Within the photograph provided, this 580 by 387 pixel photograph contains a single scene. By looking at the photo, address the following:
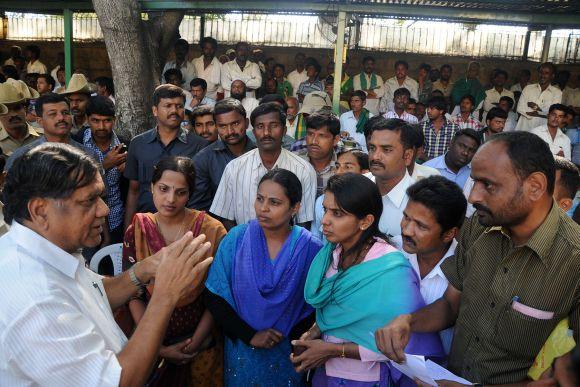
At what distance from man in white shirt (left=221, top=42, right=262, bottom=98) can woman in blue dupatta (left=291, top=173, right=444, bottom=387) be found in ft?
22.8

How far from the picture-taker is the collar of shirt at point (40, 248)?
1.59 metres

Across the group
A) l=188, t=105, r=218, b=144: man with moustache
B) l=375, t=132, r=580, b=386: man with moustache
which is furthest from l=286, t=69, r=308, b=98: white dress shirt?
l=375, t=132, r=580, b=386: man with moustache

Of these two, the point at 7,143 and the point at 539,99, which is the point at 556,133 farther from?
the point at 7,143

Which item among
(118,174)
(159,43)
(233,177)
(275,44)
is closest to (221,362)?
(233,177)

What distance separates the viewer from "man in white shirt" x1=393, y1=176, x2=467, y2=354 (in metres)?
2.33

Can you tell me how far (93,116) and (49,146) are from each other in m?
2.67

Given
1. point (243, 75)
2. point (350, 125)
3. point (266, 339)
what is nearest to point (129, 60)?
point (350, 125)

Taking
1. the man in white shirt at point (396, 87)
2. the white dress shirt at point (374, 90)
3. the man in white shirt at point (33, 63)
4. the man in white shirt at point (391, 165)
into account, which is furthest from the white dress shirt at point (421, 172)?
the man in white shirt at point (33, 63)

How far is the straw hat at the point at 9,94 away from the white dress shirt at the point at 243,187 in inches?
99.8

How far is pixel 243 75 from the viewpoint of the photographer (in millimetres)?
9008

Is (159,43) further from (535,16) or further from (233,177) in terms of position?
(535,16)

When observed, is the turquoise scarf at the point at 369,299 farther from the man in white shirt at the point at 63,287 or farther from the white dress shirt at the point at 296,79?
the white dress shirt at the point at 296,79

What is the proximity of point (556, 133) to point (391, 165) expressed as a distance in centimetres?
507

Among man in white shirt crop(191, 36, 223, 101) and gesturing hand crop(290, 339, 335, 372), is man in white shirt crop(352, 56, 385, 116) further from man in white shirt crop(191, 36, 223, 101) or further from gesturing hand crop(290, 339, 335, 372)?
gesturing hand crop(290, 339, 335, 372)
